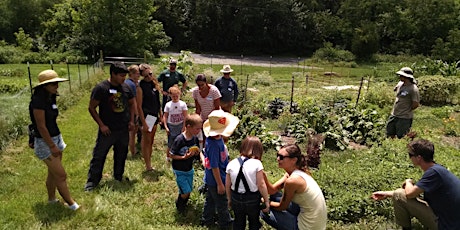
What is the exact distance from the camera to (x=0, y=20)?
109 feet

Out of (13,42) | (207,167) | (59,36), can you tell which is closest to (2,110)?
(207,167)

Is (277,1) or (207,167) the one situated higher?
(277,1)

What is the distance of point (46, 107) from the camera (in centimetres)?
433

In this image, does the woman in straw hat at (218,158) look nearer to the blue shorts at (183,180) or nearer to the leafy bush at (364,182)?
the blue shorts at (183,180)

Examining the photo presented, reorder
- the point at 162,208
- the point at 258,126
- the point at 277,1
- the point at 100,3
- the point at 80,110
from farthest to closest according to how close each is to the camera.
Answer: the point at 277,1 → the point at 100,3 → the point at 80,110 → the point at 258,126 → the point at 162,208

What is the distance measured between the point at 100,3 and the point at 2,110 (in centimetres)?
2031

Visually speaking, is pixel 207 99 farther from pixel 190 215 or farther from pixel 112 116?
pixel 190 215

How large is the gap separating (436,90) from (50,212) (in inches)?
548

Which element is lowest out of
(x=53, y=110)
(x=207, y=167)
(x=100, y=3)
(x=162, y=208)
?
(x=162, y=208)

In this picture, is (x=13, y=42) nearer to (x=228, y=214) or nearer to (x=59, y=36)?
(x=59, y=36)

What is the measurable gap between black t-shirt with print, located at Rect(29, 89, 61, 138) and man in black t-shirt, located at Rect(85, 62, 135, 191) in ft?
2.07

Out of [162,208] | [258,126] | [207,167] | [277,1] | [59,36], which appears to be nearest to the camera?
[207,167]

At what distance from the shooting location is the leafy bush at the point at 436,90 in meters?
14.2

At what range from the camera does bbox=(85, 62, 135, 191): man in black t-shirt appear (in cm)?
505
